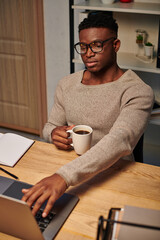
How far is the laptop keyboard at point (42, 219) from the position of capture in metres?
0.91

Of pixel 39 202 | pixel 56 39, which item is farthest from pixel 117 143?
pixel 56 39

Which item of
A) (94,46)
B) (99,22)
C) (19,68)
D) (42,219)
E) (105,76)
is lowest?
(42,219)

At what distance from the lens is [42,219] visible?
0.94 m

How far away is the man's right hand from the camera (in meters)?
1.28

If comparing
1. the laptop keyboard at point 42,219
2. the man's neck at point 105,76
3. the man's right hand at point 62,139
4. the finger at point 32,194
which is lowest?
the laptop keyboard at point 42,219

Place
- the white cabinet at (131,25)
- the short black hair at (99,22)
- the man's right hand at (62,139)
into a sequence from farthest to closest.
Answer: the white cabinet at (131,25)
the short black hair at (99,22)
the man's right hand at (62,139)

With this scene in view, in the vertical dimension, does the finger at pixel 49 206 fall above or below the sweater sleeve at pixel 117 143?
below

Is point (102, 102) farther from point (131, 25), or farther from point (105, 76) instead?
point (131, 25)

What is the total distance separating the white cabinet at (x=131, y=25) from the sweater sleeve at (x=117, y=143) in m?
0.84

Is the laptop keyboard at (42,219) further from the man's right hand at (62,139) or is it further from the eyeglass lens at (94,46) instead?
the eyeglass lens at (94,46)

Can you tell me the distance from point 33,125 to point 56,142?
6.40 feet

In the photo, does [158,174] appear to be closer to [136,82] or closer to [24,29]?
[136,82]

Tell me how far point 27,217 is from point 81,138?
0.44 m

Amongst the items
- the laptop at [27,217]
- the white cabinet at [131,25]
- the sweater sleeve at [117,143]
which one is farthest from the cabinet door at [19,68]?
the laptop at [27,217]
